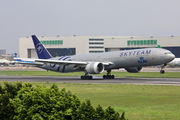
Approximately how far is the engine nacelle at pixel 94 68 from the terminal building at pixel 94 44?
108690 mm

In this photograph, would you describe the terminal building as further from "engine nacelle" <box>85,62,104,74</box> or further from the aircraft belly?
"engine nacelle" <box>85,62,104,74</box>

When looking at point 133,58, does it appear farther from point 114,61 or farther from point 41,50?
point 41,50

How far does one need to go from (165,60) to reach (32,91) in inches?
1504

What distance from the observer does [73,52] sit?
606 ft

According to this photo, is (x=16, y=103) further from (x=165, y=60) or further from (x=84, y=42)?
(x=84, y=42)

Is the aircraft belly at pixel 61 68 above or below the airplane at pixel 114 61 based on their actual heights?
below

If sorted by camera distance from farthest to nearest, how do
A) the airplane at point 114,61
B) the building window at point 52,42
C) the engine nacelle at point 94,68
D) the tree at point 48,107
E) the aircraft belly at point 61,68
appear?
the building window at point 52,42 → the aircraft belly at point 61,68 → the engine nacelle at point 94,68 → the airplane at point 114,61 → the tree at point 48,107

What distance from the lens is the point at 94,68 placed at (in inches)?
1996

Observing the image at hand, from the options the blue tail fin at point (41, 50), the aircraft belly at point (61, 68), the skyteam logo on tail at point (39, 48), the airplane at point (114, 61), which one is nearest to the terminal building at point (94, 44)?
the blue tail fin at point (41, 50)

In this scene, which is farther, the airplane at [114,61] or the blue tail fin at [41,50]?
the blue tail fin at [41,50]

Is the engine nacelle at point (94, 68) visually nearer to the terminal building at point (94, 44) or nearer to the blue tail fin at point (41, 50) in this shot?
the blue tail fin at point (41, 50)

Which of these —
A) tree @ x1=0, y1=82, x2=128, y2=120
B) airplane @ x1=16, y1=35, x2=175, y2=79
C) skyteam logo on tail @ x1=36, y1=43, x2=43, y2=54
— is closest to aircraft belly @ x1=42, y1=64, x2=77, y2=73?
airplane @ x1=16, y1=35, x2=175, y2=79

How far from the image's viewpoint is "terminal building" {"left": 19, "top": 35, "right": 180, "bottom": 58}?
519 feet

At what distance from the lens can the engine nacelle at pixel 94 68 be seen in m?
50.8
